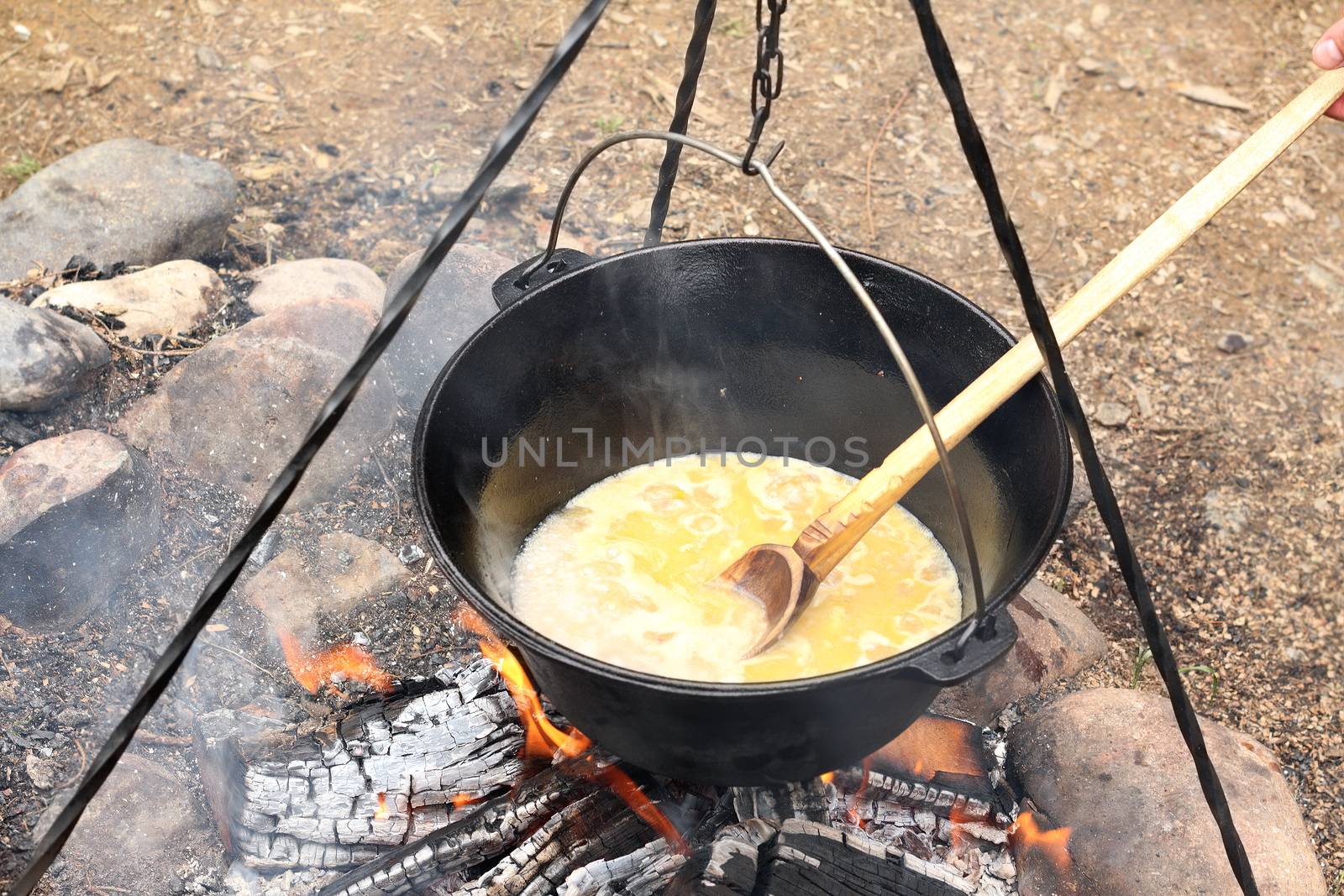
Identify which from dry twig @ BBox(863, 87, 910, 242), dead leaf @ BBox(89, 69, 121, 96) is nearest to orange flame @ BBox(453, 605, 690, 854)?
dry twig @ BBox(863, 87, 910, 242)

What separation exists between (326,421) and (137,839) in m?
1.59

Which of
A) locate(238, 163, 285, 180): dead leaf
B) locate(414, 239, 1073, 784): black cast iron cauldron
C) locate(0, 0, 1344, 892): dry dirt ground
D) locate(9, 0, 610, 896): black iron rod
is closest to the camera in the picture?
locate(9, 0, 610, 896): black iron rod

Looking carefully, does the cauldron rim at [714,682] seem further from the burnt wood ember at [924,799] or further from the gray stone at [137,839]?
the gray stone at [137,839]

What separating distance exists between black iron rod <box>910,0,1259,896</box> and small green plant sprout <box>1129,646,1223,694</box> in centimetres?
116

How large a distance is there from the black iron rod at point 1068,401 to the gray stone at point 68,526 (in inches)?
107

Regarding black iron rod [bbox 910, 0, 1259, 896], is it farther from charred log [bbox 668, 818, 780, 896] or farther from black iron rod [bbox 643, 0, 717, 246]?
charred log [bbox 668, 818, 780, 896]

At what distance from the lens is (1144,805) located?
253cm

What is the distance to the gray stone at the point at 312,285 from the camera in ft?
12.9

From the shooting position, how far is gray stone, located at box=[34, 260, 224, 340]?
3.70m

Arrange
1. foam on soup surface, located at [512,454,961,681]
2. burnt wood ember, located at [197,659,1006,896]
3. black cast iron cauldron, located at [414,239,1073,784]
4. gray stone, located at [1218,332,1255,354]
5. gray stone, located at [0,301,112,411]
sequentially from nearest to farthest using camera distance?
black cast iron cauldron, located at [414,239,1073,784]
burnt wood ember, located at [197,659,1006,896]
foam on soup surface, located at [512,454,961,681]
gray stone, located at [0,301,112,411]
gray stone, located at [1218,332,1255,354]

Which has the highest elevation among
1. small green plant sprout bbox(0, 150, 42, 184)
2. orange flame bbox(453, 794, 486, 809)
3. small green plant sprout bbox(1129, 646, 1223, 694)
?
small green plant sprout bbox(1129, 646, 1223, 694)

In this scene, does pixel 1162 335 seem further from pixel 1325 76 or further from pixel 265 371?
pixel 265 371

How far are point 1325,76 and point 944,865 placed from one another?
6.52 feet

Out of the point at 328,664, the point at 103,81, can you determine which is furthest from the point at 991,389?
the point at 103,81
